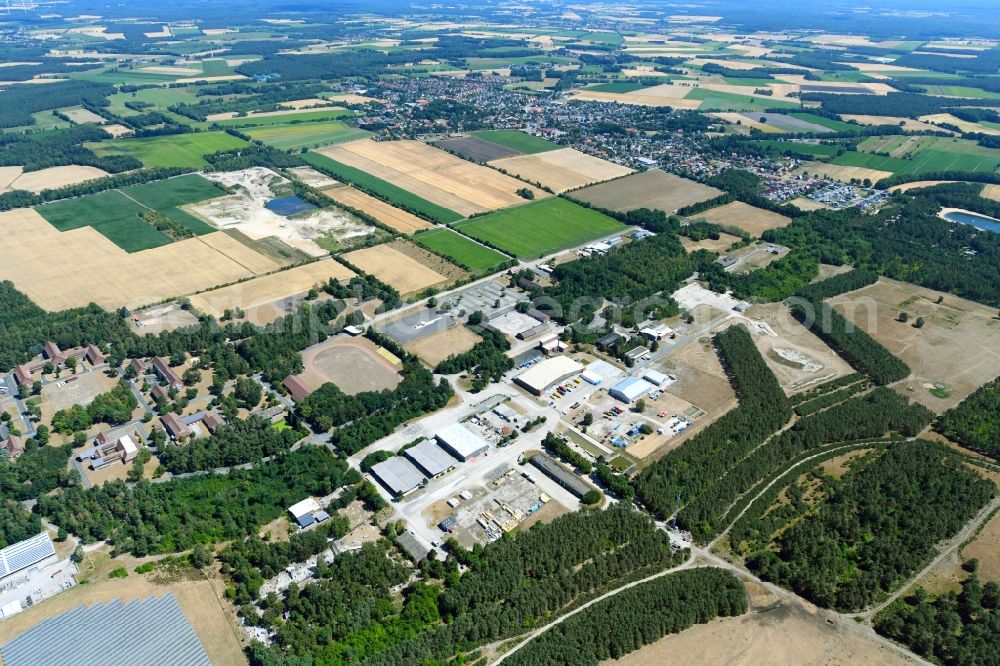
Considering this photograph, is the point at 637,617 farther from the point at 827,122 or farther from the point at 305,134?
the point at 827,122

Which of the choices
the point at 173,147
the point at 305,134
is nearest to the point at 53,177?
the point at 173,147

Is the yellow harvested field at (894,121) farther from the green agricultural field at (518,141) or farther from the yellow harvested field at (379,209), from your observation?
the yellow harvested field at (379,209)

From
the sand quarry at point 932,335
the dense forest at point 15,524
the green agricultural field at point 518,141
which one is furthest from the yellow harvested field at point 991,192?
the dense forest at point 15,524

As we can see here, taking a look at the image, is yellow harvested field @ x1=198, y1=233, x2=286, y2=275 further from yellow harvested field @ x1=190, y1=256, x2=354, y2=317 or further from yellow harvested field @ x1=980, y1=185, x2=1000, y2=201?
yellow harvested field @ x1=980, y1=185, x2=1000, y2=201

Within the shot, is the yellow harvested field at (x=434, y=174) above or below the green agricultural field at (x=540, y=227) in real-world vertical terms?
above

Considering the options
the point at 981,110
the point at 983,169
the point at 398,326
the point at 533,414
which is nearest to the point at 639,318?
the point at 533,414

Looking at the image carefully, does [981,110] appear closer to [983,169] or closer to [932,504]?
[983,169]

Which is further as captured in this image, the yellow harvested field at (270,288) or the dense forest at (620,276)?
the dense forest at (620,276)
